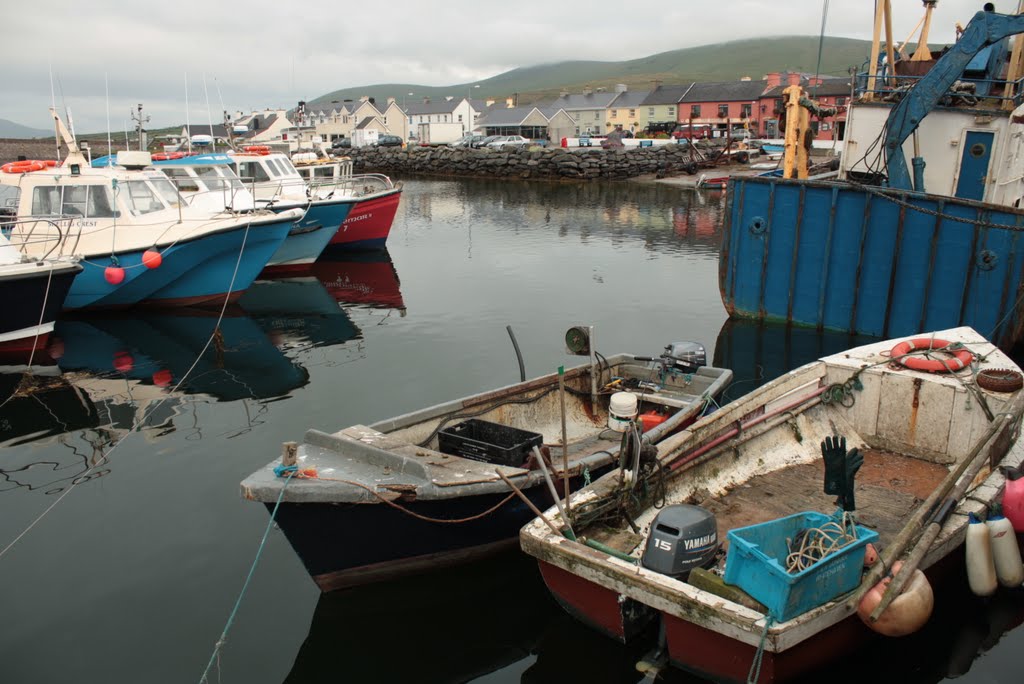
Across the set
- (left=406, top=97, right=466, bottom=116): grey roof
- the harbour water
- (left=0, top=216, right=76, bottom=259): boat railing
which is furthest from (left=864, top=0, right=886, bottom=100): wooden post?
(left=406, top=97, right=466, bottom=116): grey roof

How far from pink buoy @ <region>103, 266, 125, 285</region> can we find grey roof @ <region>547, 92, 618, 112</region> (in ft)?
273

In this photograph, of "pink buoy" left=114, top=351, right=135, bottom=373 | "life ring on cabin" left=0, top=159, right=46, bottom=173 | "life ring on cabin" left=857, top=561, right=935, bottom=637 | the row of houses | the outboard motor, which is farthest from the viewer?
the row of houses

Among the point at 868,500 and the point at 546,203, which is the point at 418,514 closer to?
the point at 868,500

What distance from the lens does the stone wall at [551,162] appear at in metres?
52.9

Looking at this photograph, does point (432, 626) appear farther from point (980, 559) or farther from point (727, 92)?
point (727, 92)

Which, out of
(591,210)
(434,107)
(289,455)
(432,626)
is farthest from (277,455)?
(434,107)

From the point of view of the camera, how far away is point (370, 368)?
14.0 meters

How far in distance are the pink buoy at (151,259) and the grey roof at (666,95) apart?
79760 millimetres

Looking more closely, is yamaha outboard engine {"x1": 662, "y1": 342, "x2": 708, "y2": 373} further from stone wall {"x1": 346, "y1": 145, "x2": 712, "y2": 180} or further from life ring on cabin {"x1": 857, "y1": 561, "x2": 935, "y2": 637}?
stone wall {"x1": 346, "y1": 145, "x2": 712, "y2": 180}

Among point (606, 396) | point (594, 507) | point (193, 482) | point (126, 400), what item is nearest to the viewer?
point (594, 507)

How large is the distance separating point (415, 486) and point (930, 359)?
6.00 m

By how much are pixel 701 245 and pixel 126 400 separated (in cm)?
1939

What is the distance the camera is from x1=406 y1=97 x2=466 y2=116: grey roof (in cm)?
10106

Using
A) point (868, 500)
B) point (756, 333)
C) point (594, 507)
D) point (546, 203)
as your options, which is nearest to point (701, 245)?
point (756, 333)
